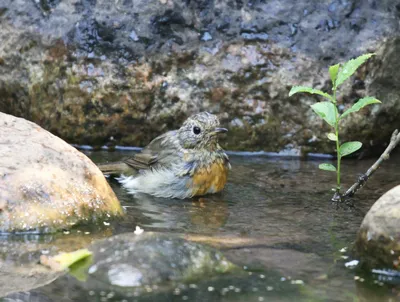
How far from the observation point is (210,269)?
4980 millimetres

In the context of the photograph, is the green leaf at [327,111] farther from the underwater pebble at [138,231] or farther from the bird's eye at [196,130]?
the underwater pebble at [138,231]

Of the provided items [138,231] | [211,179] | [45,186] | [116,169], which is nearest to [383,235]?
[138,231]

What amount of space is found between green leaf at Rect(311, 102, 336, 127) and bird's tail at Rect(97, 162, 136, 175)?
2043 mm

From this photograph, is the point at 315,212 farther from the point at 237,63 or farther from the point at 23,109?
the point at 23,109

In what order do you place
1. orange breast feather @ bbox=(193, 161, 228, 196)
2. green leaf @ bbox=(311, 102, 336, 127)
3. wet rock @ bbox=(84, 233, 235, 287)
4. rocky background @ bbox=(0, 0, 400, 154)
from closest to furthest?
wet rock @ bbox=(84, 233, 235, 287)
green leaf @ bbox=(311, 102, 336, 127)
orange breast feather @ bbox=(193, 161, 228, 196)
rocky background @ bbox=(0, 0, 400, 154)

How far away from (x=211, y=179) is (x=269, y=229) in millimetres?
1650

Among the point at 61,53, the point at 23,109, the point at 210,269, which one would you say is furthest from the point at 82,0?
the point at 210,269

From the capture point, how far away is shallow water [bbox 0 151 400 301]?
15.4ft

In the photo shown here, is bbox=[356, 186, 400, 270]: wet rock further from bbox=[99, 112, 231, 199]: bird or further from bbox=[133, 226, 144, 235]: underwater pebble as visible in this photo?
bbox=[99, 112, 231, 199]: bird

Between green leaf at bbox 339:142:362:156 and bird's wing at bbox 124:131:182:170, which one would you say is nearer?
green leaf at bbox 339:142:362:156

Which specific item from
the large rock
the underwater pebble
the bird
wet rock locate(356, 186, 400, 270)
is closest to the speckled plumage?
the bird

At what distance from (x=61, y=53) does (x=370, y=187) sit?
358 centimetres

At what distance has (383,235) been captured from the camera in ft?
16.6

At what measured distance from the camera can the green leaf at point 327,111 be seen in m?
6.93
